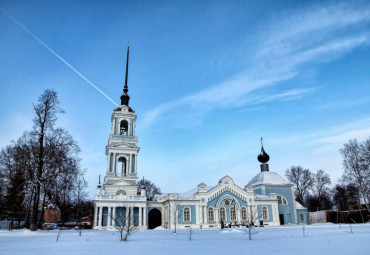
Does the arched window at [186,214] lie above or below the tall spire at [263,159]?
below

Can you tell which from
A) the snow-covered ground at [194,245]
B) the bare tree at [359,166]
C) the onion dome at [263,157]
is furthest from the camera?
the onion dome at [263,157]

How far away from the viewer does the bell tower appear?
3428 centimetres

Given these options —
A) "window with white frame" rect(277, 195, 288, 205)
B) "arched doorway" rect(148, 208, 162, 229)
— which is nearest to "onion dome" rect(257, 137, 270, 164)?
"window with white frame" rect(277, 195, 288, 205)

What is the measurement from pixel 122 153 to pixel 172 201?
8.96m

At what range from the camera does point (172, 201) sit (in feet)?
110

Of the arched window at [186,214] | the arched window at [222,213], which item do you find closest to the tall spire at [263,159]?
the arched window at [222,213]

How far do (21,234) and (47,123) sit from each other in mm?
8750

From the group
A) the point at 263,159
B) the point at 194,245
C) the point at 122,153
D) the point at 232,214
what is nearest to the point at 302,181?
the point at 263,159

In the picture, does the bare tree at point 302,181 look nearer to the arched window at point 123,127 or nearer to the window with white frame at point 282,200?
the window with white frame at point 282,200

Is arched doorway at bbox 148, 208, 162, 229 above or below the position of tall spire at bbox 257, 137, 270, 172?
below

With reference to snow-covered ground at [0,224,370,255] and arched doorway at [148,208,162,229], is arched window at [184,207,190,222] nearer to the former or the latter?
arched doorway at [148,208,162,229]

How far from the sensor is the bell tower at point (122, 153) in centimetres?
3428

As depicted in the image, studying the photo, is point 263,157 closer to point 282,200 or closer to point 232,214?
point 282,200

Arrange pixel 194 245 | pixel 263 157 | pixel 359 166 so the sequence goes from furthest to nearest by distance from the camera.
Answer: pixel 263 157 → pixel 359 166 → pixel 194 245
